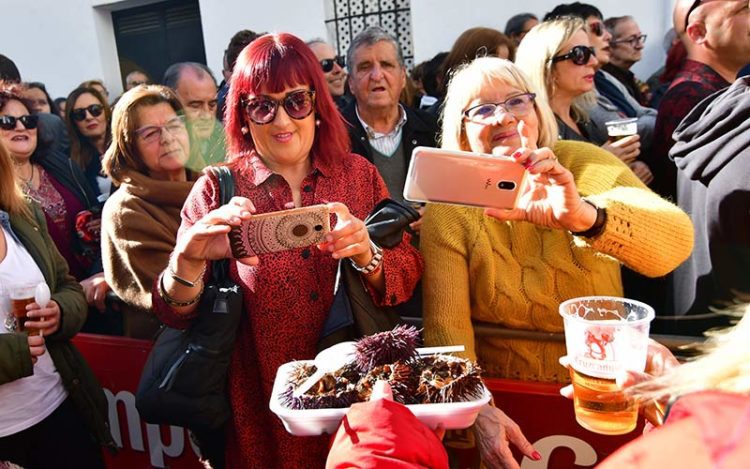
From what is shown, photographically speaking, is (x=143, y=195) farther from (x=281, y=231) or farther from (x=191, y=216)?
(x=281, y=231)

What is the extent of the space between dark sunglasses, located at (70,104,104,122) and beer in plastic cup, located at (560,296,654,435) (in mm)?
5116

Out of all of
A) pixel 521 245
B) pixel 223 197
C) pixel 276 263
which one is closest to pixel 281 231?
pixel 276 263

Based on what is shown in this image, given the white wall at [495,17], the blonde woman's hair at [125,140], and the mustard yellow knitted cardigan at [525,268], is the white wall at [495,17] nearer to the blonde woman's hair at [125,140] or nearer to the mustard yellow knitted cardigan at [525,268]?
the blonde woman's hair at [125,140]

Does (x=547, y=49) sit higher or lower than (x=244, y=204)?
higher

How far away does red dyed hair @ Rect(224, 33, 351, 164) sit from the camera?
2.14 meters

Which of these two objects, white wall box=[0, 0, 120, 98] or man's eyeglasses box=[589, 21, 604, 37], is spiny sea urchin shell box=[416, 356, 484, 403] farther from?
white wall box=[0, 0, 120, 98]

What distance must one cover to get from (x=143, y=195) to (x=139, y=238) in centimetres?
26

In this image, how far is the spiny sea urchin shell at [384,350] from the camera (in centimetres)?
158

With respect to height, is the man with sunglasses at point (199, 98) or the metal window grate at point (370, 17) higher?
the metal window grate at point (370, 17)

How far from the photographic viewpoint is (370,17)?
32.1ft

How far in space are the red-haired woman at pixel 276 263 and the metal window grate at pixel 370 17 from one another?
8.04m

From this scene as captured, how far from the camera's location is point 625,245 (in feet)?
6.56

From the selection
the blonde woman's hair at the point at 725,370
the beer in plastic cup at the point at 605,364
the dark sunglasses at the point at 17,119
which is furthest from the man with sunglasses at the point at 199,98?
the blonde woman's hair at the point at 725,370

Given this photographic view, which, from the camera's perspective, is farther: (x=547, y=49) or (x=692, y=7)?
(x=547, y=49)
